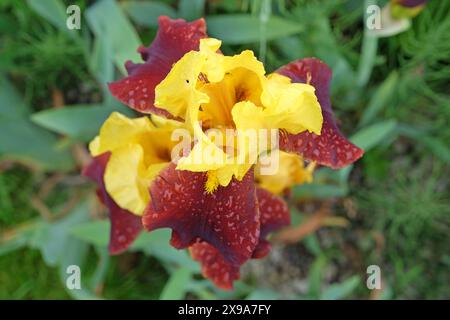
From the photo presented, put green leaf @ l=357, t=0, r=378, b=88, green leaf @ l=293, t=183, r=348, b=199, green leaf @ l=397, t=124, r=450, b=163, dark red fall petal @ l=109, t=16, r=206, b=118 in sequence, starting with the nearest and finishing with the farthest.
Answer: dark red fall petal @ l=109, t=16, r=206, b=118 < green leaf @ l=357, t=0, r=378, b=88 < green leaf @ l=293, t=183, r=348, b=199 < green leaf @ l=397, t=124, r=450, b=163

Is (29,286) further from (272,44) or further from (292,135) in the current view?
(292,135)

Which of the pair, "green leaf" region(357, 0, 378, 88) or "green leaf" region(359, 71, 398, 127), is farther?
"green leaf" region(359, 71, 398, 127)

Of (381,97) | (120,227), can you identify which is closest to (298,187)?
(381,97)

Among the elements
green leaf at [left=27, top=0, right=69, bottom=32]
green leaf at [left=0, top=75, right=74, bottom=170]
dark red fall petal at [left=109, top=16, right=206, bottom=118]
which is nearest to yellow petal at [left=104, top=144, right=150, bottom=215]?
dark red fall petal at [left=109, top=16, right=206, bottom=118]

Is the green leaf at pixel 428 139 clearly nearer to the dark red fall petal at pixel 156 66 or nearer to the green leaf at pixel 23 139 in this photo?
the dark red fall petal at pixel 156 66

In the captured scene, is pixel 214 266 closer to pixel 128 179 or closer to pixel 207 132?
pixel 128 179

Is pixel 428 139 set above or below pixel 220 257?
above

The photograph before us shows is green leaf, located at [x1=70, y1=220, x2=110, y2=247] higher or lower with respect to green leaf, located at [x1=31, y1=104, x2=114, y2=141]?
lower

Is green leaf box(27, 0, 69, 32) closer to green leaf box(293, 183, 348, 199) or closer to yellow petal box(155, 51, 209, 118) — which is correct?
yellow petal box(155, 51, 209, 118)
